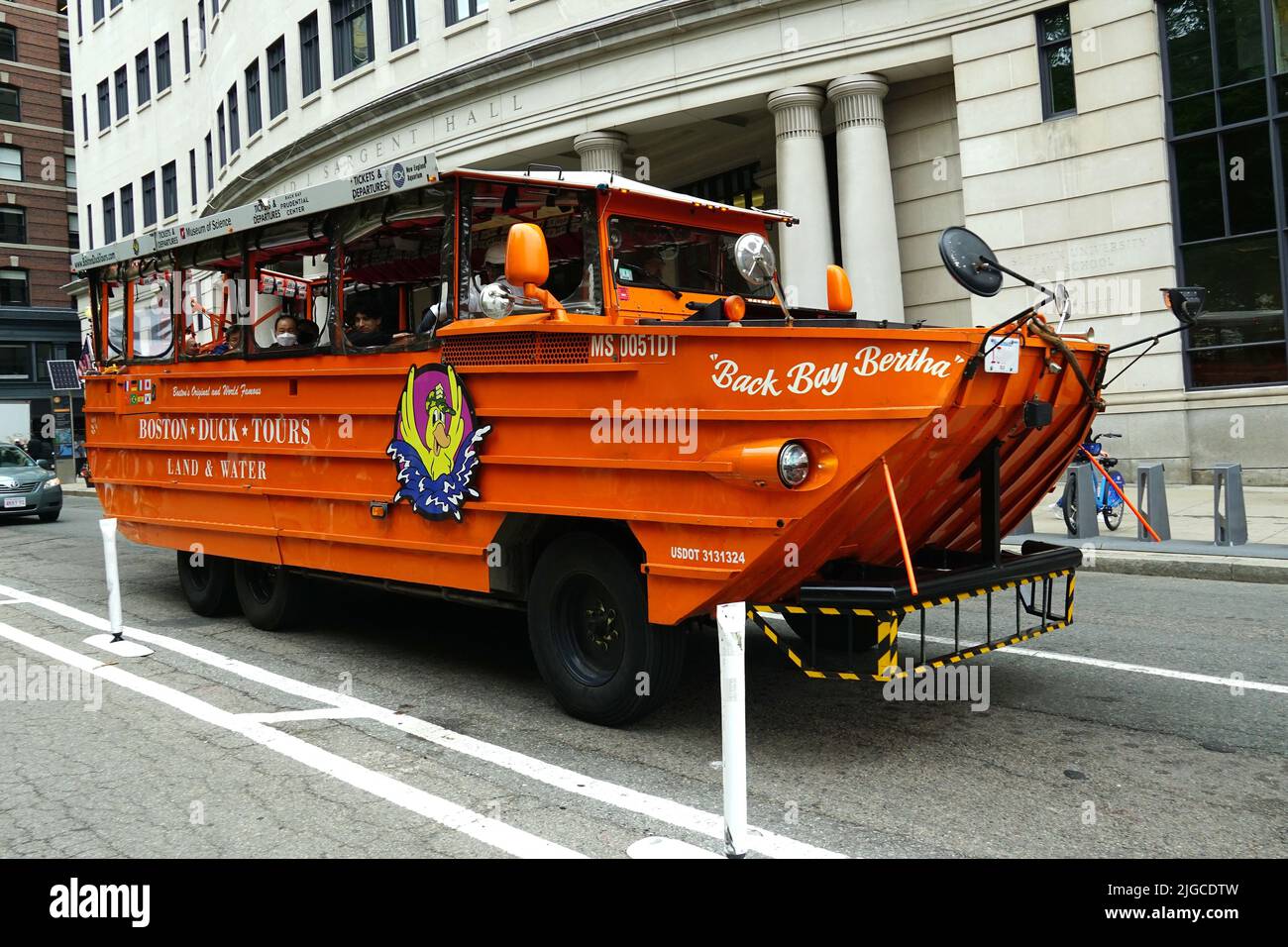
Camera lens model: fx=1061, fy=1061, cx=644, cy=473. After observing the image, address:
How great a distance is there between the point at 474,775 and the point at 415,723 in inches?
36.3

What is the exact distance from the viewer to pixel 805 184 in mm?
17484

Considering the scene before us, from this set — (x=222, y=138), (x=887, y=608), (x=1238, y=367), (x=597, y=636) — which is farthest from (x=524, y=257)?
(x=222, y=138)

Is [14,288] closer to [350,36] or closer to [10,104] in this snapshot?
[10,104]

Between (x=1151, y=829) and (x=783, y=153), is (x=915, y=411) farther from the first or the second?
(x=783, y=153)

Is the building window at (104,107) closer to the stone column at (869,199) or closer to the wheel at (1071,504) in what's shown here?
the stone column at (869,199)

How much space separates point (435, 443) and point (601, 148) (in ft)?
49.9

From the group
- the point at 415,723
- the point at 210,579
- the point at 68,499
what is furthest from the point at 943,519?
the point at 68,499

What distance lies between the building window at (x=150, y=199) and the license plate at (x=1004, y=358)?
4031 cm

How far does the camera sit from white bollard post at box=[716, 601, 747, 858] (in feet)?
11.4

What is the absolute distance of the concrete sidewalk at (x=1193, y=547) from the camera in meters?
9.13

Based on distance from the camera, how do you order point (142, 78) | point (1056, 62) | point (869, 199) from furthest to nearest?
point (142, 78) < point (869, 199) < point (1056, 62)

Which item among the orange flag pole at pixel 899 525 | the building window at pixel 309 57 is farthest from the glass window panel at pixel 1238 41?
the building window at pixel 309 57
